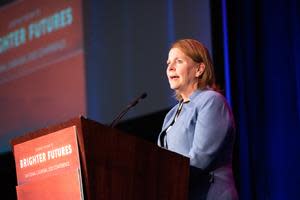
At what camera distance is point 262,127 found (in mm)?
3855

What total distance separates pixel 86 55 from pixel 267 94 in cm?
156

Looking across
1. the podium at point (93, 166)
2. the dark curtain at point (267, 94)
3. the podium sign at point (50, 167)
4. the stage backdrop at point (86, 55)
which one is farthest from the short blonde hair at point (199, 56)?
the stage backdrop at point (86, 55)

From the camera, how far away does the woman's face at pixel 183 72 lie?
98.0 inches

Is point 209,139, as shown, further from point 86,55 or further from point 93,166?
point 86,55

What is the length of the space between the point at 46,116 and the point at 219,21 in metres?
1.66

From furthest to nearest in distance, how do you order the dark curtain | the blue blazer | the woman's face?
the dark curtain
the woman's face
the blue blazer

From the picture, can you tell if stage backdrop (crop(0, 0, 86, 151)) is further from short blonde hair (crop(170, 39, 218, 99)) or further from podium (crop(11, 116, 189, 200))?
podium (crop(11, 116, 189, 200))

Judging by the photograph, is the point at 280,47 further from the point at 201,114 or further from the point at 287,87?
the point at 201,114

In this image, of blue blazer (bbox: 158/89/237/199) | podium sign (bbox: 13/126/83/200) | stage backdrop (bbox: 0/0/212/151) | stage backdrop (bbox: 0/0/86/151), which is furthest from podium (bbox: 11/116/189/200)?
stage backdrop (bbox: 0/0/86/151)

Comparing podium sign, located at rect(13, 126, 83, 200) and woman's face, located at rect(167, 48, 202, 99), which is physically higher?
woman's face, located at rect(167, 48, 202, 99)

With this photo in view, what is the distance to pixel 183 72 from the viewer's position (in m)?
2.48

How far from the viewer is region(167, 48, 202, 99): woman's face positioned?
249cm

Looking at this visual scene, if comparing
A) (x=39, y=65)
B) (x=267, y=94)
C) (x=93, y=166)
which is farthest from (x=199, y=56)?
(x=39, y=65)

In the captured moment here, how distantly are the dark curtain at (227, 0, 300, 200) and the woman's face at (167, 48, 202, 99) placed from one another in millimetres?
1338
